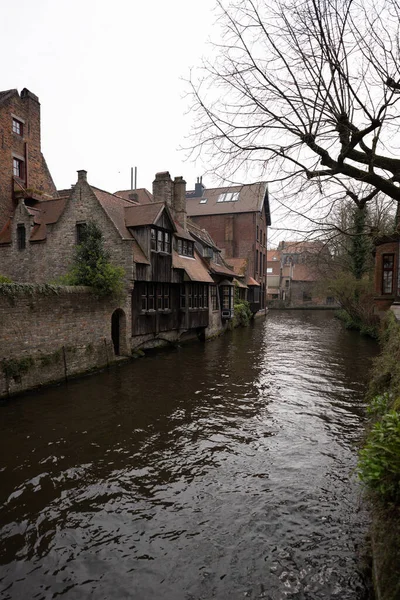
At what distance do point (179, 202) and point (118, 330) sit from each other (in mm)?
10389

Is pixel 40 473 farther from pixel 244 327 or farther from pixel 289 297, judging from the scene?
pixel 289 297

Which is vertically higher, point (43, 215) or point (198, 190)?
point (198, 190)

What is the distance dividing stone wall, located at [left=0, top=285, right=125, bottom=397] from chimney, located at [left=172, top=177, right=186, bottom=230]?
965cm

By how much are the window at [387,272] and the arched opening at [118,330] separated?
1675cm

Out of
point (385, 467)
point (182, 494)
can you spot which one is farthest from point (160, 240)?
point (385, 467)

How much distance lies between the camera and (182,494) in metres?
6.35

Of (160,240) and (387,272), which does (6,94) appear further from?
(387,272)

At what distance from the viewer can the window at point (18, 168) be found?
77.0 feet

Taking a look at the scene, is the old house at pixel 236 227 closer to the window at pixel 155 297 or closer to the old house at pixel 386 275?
the old house at pixel 386 275

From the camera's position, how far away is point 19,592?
4336mm

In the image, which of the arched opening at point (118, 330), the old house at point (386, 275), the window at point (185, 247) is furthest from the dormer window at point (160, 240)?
the old house at point (386, 275)

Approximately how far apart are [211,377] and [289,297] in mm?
48726

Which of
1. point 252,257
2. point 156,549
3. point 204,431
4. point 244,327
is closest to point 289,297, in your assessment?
point 252,257

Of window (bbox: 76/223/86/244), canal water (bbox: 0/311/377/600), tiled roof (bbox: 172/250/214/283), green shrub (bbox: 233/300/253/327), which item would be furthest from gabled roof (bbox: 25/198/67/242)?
green shrub (bbox: 233/300/253/327)
